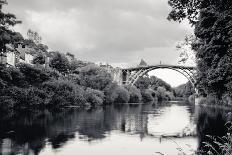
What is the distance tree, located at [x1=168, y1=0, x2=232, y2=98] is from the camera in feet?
47.7

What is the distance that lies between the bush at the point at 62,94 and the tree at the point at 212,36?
38400 millimetres

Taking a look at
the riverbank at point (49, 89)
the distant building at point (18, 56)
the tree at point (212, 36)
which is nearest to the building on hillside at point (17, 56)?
the distant building at point (18, 56)

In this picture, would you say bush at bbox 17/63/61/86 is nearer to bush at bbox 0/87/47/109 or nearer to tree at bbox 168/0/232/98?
bush at bbox 0/87/47/109

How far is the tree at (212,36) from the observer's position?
14548mm

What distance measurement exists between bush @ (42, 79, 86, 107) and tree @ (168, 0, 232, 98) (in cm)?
3840

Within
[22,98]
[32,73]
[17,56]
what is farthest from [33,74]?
[17,56]

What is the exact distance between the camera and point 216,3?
13.7 meters

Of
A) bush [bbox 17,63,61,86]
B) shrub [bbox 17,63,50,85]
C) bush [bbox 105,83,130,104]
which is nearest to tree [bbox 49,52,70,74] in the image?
bush [bbox 105,83,130,104]

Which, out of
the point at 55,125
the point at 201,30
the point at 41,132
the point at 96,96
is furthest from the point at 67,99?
the point at 201,30

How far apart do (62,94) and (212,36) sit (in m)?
46.8

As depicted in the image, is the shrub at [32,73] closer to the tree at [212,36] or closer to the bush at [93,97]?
the bush at [93,97]

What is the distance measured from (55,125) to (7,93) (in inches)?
795

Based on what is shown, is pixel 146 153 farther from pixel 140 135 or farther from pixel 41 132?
pixel 41 132

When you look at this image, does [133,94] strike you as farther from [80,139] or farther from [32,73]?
[80,139]
